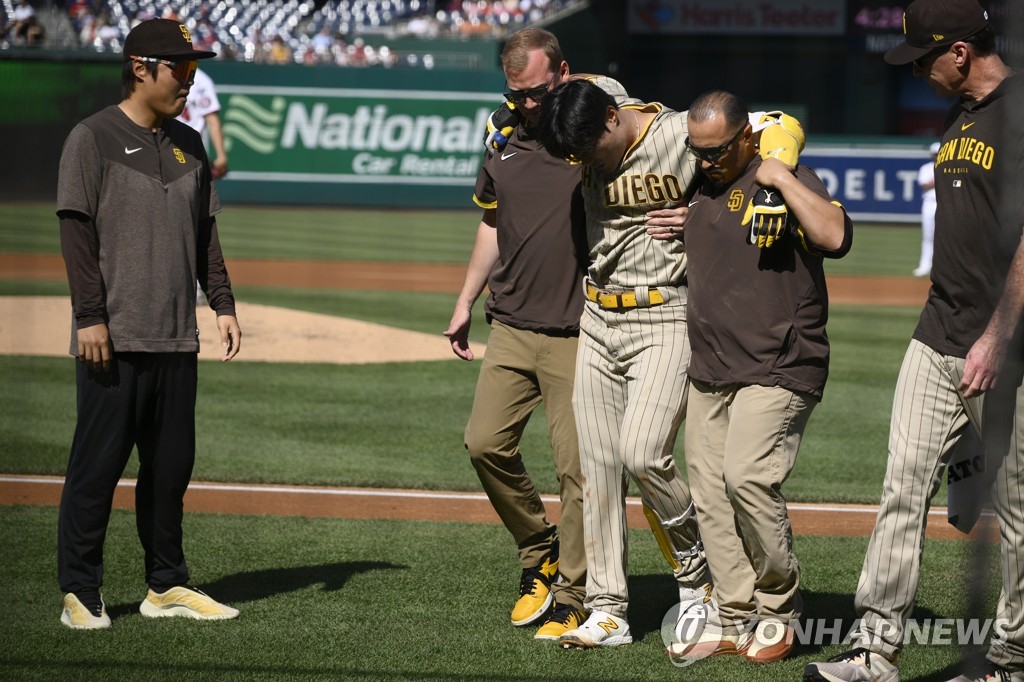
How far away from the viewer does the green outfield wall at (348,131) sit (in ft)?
91.0

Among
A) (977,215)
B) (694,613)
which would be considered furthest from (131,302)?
(977,215)

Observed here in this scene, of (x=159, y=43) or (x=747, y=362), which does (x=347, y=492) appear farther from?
(x=747, y=362)

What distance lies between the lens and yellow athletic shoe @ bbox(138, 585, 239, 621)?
454 cm

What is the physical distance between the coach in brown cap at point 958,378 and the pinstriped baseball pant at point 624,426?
28.3 inches

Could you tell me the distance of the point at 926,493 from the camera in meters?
3.83

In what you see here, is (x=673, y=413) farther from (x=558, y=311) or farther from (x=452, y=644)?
(x=452, y=644)

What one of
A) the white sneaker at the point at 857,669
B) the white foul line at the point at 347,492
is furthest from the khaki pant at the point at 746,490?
the white foul line at the point at 347,492

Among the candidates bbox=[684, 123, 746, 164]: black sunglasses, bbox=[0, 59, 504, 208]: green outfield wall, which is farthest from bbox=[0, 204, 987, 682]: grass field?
bbox=[0, 59, 504, 208]: green outfield wall

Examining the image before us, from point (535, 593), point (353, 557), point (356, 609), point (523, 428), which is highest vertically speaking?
point (523, 428)

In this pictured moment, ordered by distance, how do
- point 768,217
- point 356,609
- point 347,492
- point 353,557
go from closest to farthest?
point 768,217 → point 356,609 → point 353,557 → point 347,492

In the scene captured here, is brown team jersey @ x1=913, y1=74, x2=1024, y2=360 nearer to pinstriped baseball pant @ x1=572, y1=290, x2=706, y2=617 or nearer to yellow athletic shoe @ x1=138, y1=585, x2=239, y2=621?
pinstriped baseball pant @ x1=572, y1=290, x2=706, y2=617

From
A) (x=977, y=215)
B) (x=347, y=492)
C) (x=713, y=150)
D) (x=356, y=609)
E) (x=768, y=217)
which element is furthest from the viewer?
(x=347, y=492)

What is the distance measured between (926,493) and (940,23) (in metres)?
1.43
